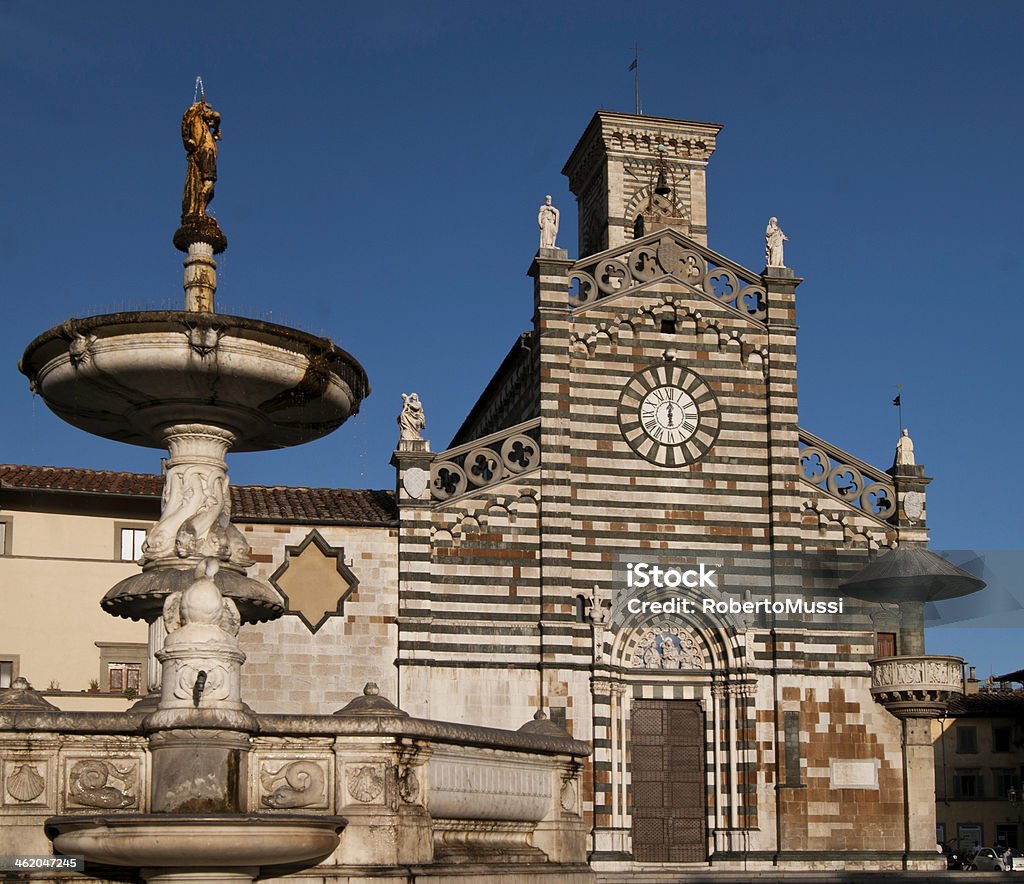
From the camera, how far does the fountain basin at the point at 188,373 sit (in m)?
14.2

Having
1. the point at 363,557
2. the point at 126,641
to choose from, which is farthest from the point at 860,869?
the point at 126,641

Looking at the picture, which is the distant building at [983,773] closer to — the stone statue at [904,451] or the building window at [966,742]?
the building window at [966,742]

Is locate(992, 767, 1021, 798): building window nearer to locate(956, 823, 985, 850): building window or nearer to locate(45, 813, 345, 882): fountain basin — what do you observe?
locate(956, 823, 985, 850): building window

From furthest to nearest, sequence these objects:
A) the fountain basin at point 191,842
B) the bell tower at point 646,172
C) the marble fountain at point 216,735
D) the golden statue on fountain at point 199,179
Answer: the bell tower at point 646,172
the golden statue on fountain at point 199,179
the marble fountain at point 216,735
the fountain basin at point 191,842

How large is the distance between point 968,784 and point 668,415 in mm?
27672

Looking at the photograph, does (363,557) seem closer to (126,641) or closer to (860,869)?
(126,641)

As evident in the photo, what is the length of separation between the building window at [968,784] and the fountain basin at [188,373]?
132 ft

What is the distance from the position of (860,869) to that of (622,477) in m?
8.17

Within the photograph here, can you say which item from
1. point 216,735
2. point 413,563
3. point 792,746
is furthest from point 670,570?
point 216,735

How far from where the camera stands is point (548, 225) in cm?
2953

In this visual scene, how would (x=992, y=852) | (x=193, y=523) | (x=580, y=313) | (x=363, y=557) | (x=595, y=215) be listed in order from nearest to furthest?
(x=193, y=523)
(x=363, y=557)
(x=580, y=313)
(x=595, y=215)
(x=992, y=852)

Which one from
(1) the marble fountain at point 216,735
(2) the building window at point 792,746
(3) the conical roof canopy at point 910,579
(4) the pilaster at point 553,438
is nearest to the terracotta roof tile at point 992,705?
(3) the conical roof canopy at point 910,579

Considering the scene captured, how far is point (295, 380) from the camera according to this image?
48.4 feet

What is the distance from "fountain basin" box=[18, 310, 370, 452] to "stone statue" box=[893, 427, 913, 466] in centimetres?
1653
